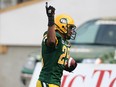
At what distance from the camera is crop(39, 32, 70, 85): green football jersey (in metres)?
7.36

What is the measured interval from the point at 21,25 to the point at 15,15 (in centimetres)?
41

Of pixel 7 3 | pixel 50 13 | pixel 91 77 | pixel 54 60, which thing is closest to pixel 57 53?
pixel 54 60

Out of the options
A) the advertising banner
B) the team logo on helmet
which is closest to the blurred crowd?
the advertising banner

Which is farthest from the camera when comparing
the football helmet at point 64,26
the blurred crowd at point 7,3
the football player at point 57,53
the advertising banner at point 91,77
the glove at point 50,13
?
the blurred crowd at point 7,3

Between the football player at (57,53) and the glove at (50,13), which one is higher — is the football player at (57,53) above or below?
below

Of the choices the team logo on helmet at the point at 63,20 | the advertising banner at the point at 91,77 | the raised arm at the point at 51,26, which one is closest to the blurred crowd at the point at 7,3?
the advertising banner at the point at 91,77

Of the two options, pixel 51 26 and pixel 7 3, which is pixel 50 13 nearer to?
pixel 51 26

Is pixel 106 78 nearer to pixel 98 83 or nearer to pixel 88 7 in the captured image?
pixel 98 83

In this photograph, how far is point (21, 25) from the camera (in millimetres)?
20750

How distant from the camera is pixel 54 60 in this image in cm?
740

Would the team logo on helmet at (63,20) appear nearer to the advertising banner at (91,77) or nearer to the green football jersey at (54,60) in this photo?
the green football jersey at (54,60)

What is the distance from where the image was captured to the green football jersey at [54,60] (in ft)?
24.2

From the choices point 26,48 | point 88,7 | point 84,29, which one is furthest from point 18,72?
point 84,29

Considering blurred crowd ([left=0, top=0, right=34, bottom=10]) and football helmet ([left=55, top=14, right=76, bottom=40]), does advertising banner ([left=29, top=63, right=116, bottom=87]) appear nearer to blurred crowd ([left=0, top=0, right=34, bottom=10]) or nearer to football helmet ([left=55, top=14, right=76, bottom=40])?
football helmet ([left=55, top=14, right=76, bottom=40])
